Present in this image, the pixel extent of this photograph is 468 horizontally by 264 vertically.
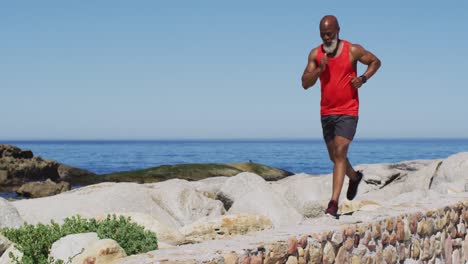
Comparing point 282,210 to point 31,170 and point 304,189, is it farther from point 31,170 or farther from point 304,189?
point 31,170

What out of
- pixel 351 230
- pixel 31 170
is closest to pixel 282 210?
pixel 351 230

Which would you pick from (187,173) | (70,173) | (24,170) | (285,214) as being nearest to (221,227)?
(285,214)

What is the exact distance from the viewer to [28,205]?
14227 mm

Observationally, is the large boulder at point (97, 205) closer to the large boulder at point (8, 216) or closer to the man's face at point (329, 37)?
the large boulder at point (8, 216)

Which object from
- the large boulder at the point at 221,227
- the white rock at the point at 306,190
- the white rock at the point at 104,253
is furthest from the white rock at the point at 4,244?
the white rock at the point at 306,190

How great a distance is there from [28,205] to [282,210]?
16.9 ft

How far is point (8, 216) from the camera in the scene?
35.3 feet

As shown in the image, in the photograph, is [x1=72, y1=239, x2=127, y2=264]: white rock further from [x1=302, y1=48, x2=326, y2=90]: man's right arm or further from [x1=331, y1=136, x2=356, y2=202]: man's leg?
[x1=302, y1=48, x2=326, y2=90]: man's right arm

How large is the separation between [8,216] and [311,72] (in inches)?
210

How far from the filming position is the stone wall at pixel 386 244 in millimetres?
6441

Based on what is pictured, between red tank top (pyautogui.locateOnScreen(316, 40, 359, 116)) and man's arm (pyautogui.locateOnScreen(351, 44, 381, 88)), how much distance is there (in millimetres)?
92

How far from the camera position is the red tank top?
28.0ft

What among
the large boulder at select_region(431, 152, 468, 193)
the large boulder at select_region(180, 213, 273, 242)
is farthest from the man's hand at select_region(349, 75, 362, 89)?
the large boulder at select_region(431, 152, 468, 193)

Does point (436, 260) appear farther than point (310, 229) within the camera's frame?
Yes
